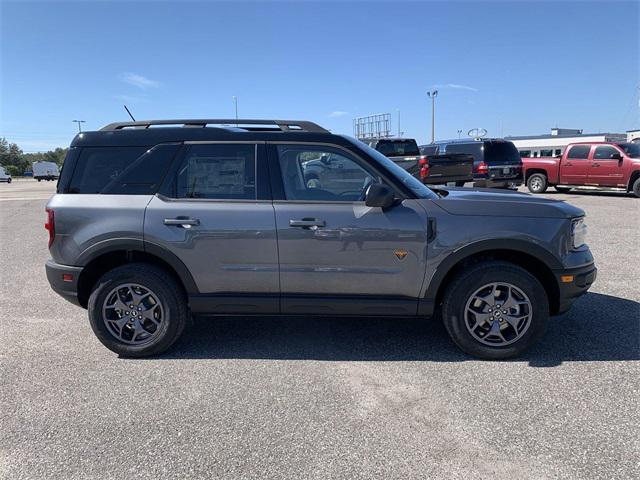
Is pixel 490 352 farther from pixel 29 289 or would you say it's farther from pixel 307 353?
pixel 29 289

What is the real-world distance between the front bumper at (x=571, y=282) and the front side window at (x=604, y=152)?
48.3ft

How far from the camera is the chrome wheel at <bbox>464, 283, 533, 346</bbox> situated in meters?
3.60

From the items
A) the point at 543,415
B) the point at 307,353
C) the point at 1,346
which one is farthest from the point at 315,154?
the point at 1,346

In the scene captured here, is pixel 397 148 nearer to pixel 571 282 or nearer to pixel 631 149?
pixel 631 149

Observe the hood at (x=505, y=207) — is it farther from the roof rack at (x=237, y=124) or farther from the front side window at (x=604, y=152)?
the front side window at (x=604, y=152)

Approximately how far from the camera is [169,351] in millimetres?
3918

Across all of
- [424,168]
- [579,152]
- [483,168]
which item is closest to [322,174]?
[424,168]

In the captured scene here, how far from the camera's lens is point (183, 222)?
3.63 m

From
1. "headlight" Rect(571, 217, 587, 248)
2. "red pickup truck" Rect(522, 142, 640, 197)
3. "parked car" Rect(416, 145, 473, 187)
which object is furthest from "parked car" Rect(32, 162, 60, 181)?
"headlight" Rect(571, 217, 587, 248)

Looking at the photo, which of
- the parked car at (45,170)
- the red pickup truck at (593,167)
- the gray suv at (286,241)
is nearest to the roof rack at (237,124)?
the gray suv at (286,241)

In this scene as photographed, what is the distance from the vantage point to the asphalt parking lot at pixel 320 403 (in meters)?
2.46

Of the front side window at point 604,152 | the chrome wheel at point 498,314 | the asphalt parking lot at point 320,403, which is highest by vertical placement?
the front side window at point 604,152

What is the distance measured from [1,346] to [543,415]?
450cm

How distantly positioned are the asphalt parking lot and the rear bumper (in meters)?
0.54
